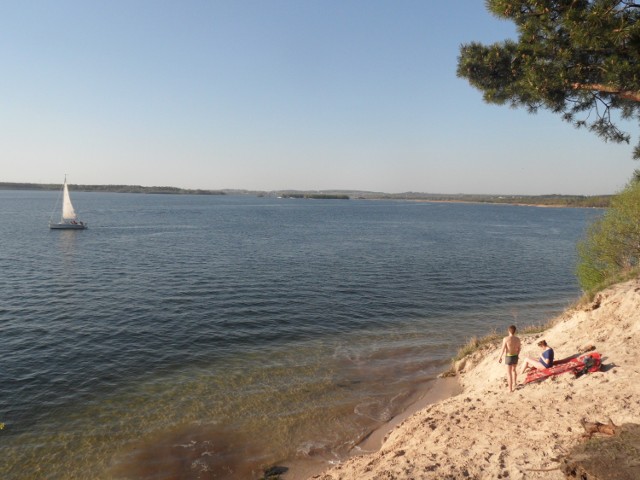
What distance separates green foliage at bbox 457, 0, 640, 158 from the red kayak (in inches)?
299

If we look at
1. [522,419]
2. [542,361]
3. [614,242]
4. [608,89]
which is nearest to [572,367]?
[542,361]

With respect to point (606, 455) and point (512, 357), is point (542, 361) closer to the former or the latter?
point (512, 357)

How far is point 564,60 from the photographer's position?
13.2 m

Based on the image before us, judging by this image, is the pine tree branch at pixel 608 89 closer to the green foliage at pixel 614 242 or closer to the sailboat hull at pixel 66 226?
the green foliage at pixel 614 242

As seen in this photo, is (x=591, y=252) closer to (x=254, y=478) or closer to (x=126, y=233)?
(x=254, y=478)

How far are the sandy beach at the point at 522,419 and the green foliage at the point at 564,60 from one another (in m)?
7.14

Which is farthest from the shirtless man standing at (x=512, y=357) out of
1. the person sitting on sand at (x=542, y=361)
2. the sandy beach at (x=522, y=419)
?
the person sitting on sand at (x=542, y=361)

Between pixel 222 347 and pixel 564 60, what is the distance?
20025mm

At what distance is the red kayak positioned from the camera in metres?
13.6

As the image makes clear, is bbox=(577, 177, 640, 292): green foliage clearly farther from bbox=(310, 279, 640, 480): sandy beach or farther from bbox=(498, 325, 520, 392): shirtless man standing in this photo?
bbox=(498, 325, 520, 392): shirtless man standing

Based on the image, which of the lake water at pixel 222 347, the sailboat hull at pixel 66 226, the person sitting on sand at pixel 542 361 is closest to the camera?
the person sitting on sand at pixel 542 361

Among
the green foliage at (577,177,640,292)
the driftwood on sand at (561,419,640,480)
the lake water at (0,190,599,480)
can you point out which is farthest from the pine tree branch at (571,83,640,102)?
the lake water at (0,190,599,480)

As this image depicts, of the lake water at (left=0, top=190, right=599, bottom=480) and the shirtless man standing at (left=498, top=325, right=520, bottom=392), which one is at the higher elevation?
the shirtless man standing at (left=498, top=325, right=520, bottom=392)

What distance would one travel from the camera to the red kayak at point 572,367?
13.6m
